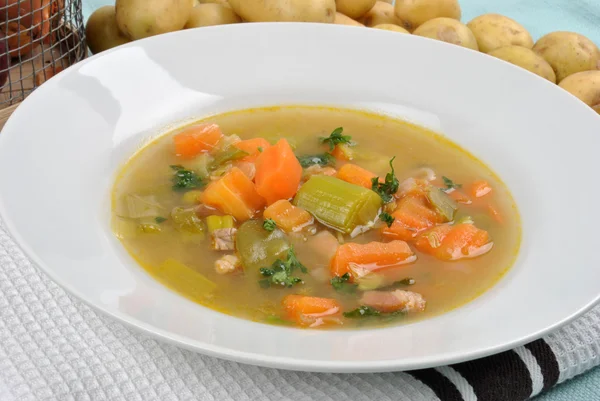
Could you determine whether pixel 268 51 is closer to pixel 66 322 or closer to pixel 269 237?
pixel 269 237

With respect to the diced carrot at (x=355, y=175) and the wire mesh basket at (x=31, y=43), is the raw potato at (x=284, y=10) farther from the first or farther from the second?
the diced carrot at (x=355, y=175)

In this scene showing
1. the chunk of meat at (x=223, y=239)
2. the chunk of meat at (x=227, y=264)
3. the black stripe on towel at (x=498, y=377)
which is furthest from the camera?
the chunk of meat at (x=223, y=239)

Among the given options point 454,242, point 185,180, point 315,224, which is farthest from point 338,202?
point 185,180

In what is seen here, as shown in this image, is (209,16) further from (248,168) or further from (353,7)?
(248,168)

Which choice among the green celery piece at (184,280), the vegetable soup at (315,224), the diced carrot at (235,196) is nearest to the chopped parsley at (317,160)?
the vegetable soup at (315,224)

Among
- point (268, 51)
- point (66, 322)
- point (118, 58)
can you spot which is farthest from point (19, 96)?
point (66, 322)

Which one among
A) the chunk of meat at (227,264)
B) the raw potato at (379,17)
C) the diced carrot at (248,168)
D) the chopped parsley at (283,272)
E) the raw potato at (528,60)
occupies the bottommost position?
the chunk of meat at (227,264)

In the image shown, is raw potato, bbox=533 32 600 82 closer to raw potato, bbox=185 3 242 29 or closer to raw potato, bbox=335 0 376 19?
raw potato, bbox=335 0 376 19
